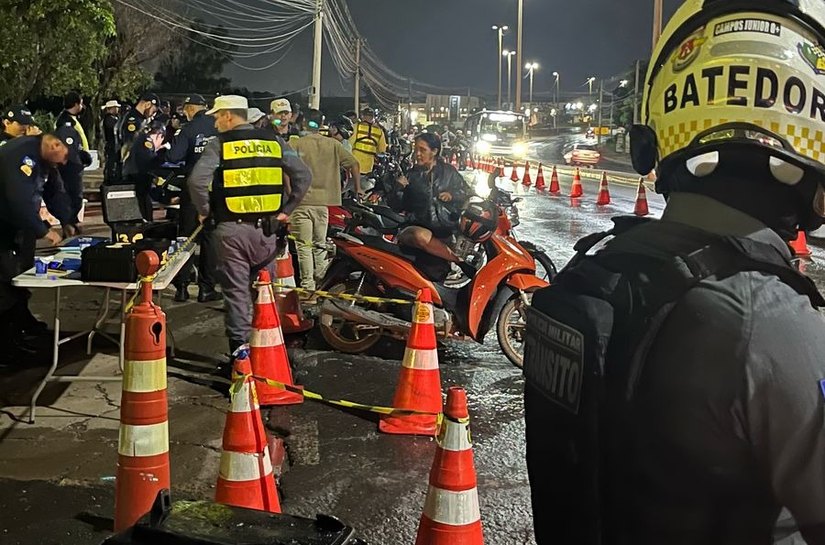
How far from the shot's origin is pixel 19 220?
260 inches

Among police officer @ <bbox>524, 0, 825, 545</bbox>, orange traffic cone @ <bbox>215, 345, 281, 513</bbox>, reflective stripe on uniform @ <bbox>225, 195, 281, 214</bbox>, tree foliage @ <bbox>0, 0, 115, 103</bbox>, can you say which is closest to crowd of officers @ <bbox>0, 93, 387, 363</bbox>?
reflective stripe on uniform @ <bbox>225, 195, 281, 214</bbox>

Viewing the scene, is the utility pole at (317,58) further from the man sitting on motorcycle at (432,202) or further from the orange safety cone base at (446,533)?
the orange safety cone base at (446,533)

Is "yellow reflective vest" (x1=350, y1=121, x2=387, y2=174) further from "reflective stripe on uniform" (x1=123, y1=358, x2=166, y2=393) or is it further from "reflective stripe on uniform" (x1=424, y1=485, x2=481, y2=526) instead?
"reflective stripe on uniform" (x1=424, y1=485, x2=481, y2=526)

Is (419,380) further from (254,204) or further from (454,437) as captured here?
(454,437)

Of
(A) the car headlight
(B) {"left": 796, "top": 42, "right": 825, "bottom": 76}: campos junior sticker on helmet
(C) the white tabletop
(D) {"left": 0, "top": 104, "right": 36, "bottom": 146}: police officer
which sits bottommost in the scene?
(C) the white tabletop

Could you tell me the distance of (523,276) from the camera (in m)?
6.68

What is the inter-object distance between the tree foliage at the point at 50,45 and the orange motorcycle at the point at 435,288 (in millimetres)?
11653

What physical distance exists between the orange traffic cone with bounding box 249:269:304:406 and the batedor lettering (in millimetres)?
4710

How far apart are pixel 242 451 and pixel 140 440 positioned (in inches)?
17.7

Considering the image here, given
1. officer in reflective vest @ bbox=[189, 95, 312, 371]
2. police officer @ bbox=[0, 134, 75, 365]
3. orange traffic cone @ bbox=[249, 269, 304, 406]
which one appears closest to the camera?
orange traffic cone @ bbox=[249, 269, 304, 406]

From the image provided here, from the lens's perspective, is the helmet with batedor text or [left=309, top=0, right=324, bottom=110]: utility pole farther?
[left=309, top=0, right=324, bottom=110]: utility pole

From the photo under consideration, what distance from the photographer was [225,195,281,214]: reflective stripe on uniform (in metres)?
6.21

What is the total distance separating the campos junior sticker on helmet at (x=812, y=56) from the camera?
1.41 m

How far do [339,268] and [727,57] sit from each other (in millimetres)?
6108
